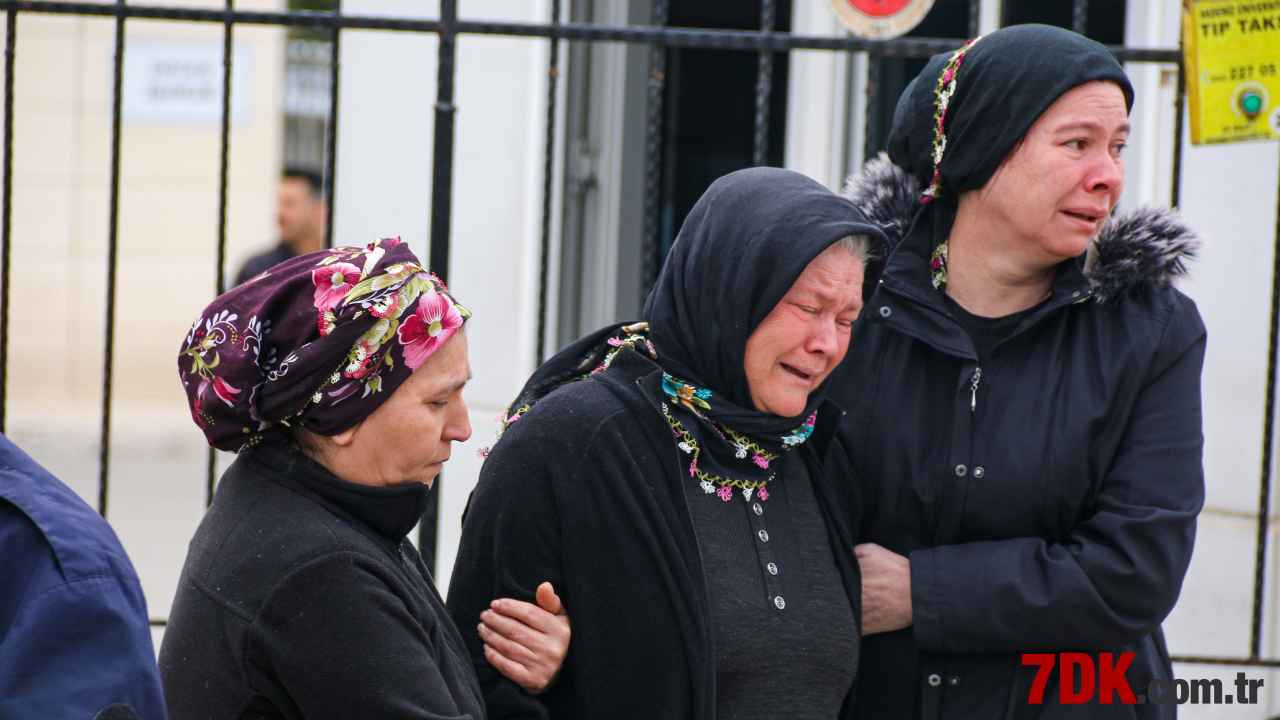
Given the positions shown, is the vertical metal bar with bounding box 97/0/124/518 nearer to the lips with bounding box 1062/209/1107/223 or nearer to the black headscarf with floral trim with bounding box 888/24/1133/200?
the black headscarf with floral trim with bounding box 888/24/1133/200

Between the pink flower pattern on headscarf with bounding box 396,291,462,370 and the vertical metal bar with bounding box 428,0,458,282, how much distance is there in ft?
3.13

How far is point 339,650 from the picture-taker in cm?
136

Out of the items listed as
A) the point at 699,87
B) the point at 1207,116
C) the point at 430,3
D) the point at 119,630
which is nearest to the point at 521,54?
the point at 430,3

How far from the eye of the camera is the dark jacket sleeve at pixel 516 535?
1.71 m

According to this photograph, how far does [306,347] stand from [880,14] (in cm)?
157

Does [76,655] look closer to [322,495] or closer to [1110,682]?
[322,495]

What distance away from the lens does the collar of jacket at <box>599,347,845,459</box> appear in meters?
1.82

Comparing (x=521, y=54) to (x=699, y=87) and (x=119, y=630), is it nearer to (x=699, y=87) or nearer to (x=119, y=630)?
(x=699, y=87)

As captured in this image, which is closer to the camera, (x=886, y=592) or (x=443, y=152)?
(x=886, y=592)

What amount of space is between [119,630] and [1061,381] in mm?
→ 1407

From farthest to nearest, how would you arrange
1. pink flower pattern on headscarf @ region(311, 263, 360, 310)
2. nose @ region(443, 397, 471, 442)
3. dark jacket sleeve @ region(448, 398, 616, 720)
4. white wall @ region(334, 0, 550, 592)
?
1. white wall @ region(334, 0, 550, 592)
2. dark jacket sleeve @ region(448, 398, 616, 720)
3. nose @ region(443, 397, 471, 442)
4. pink flower pattern on headscarf @ region(311, 263, 360, 310)

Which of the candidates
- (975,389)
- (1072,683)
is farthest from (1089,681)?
(975,389)

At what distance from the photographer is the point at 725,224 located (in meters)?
1.80

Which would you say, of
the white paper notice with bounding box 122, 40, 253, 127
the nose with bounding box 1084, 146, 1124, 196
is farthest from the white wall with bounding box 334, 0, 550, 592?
the white paper notice with bounding box 122, 40, 253, 127
